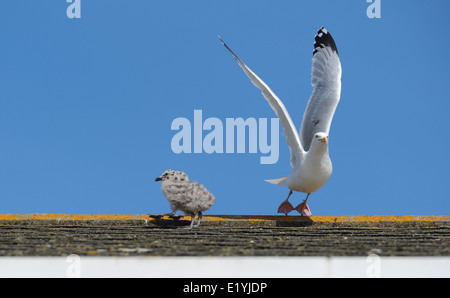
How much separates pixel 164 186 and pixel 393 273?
3.29 m

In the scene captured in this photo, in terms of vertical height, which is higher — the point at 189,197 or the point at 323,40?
the point at 323,40

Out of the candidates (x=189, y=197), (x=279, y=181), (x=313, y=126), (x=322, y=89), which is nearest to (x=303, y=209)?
(x=279, y=181)

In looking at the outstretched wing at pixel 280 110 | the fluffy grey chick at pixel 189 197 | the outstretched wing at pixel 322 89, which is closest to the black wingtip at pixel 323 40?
the outstretched wing at pixel 322 89

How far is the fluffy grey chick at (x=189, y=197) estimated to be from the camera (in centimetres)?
632

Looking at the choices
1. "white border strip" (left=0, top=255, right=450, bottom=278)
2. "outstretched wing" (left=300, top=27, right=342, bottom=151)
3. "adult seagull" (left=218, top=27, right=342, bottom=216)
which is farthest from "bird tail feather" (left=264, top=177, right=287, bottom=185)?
"white border strip" (left=0, top=255, right=450, bottom=278)

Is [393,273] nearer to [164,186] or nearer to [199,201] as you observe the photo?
[199,201]

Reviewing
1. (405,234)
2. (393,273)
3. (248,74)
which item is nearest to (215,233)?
(405,234)

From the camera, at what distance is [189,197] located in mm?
6320

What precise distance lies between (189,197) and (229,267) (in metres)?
2.60

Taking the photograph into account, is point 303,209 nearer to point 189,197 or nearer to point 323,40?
point 189,197

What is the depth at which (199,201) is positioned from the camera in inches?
249

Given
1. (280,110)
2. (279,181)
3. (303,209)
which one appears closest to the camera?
(280,110)

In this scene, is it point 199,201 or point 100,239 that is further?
point 199,201

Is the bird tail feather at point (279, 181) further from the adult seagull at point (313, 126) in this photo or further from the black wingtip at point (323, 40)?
the black wingtip at point (323, 40)
